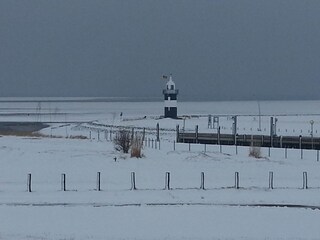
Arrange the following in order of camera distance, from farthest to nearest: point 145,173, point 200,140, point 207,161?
point 200,140 < point 207,161 < point 145,173

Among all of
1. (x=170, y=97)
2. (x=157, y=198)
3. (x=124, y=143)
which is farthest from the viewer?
(x=170, y=97)

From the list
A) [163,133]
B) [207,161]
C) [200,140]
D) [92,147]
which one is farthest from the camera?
[163,133]

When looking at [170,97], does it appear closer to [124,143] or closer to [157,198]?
[124,143]

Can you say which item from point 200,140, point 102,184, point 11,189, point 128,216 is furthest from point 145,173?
point 200,140

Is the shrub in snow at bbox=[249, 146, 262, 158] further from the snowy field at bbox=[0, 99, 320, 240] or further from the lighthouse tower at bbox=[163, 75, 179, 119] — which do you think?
the lighthouse tower at bbox=[163, 75, 179, 119]

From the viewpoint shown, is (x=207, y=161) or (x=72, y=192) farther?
(x=207, y=161)

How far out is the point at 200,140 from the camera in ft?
190

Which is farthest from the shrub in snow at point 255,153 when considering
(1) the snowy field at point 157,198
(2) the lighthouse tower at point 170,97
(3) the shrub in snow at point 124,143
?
(2) the lighthouse tower at point 170,97

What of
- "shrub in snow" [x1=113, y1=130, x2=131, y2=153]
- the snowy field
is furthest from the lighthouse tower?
the snowy field

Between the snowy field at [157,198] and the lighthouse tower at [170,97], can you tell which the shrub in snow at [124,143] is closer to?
the snowy field at [157,198]

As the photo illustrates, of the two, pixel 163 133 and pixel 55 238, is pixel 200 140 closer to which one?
pixel 163 133

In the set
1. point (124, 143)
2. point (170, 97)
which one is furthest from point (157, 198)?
point (170, 97)

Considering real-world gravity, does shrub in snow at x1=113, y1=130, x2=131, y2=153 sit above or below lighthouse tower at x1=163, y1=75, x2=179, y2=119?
below

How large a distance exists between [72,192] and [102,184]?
3.47 meters
